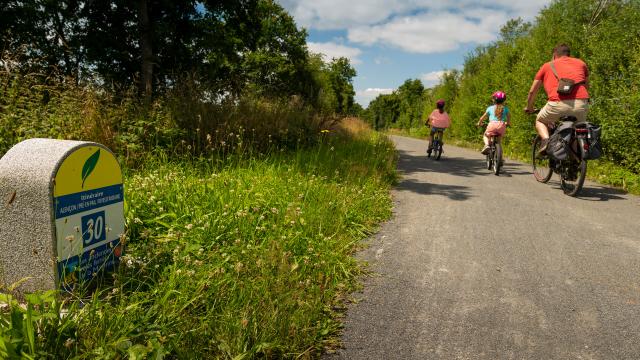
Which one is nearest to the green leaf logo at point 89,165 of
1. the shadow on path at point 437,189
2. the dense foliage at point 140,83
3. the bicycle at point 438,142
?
the dense foliage at point 140,83

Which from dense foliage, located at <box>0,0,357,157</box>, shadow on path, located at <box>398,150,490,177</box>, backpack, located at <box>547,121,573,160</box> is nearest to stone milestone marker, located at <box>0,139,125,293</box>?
dense foliage, located at <box>0,0,357,157</box>

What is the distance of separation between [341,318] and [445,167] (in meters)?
7.70

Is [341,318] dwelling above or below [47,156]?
below

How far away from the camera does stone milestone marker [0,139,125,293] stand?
228 cm

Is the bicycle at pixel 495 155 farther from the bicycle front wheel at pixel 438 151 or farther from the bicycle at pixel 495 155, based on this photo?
the bicycle front wheel at pixel 438 151

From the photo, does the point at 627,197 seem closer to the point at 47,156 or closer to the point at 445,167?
the point at 445,167

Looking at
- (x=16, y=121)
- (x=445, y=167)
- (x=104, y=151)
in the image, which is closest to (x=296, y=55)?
(x=445, y=167)

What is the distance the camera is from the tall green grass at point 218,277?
1.87m

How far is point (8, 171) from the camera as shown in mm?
2361

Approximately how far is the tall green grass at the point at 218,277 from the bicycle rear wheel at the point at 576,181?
3.21 m

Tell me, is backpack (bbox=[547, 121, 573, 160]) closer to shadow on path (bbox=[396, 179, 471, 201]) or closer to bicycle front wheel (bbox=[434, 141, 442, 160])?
shadow on path (bbox=[396, 179, 471, 201])

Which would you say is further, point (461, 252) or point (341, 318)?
point (461, 252)

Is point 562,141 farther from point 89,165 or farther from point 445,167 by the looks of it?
point 89,165

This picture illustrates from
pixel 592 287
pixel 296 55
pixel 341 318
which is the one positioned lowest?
pixel 341 318
